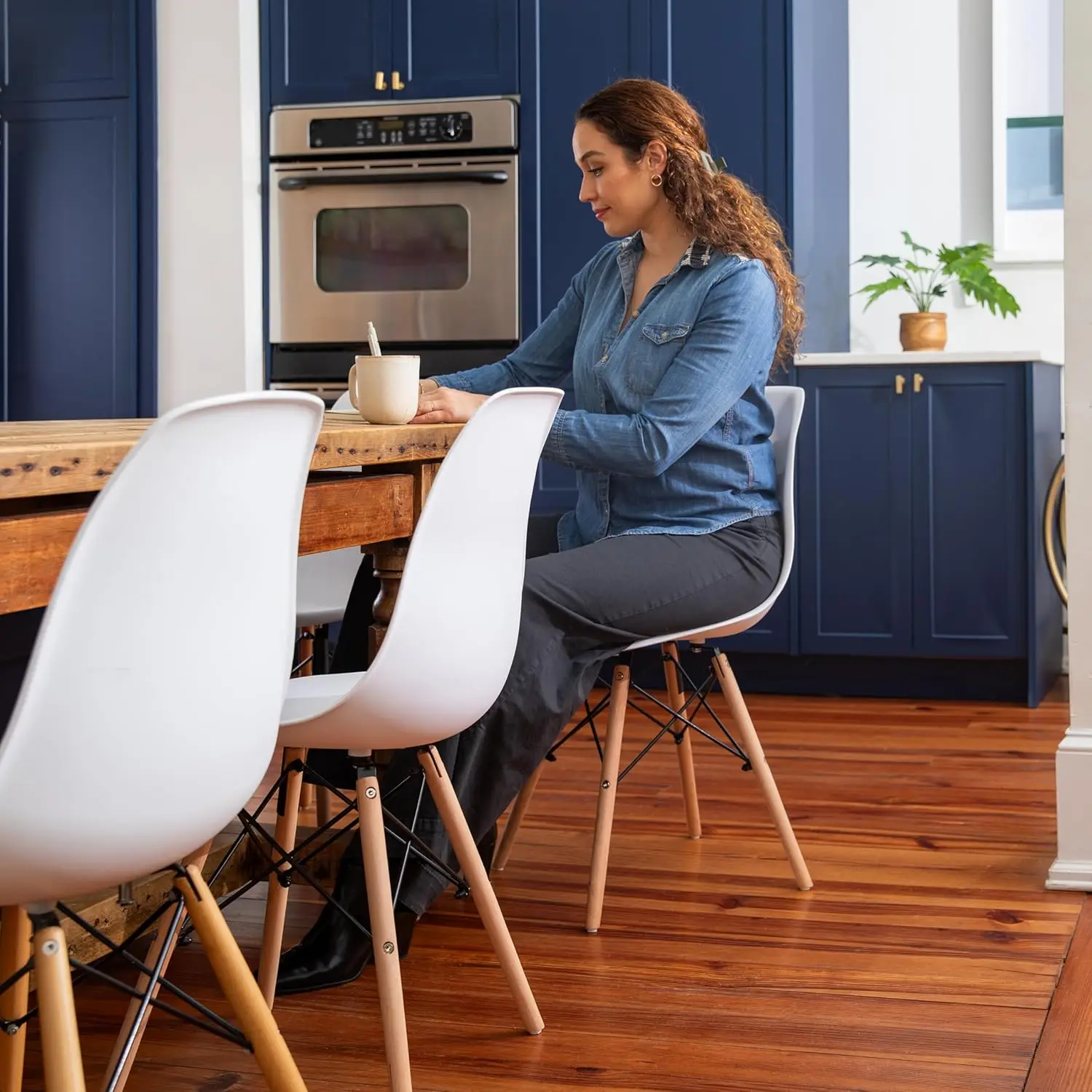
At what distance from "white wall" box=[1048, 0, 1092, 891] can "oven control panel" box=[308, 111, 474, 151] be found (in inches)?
83.3

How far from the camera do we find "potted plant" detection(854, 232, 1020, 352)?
410 cm

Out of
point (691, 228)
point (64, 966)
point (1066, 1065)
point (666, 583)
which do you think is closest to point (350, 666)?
point (666, 583)

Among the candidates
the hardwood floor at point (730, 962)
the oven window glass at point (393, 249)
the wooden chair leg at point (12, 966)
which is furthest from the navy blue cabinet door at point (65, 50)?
the wooden chair leg at point (12, 966)

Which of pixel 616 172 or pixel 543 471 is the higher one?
pixel 616 172

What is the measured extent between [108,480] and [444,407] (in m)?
0.97

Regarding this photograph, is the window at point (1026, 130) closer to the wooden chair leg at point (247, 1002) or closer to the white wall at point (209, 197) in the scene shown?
the white wall at point (209, 197)

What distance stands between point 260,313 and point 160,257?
318 mm

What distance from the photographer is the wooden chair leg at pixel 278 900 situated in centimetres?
174

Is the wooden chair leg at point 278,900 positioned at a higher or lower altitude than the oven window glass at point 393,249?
lower

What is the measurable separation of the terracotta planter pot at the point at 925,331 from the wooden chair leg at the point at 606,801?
215cm

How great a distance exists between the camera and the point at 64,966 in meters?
1.00

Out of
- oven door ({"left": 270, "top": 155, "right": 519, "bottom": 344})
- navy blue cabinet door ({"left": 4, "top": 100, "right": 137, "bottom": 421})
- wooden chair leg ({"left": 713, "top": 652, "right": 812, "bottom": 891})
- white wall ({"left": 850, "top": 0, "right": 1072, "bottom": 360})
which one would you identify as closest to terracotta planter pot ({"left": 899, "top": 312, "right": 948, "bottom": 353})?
white wall ({"left": 850, "top": 0, "right": 1072, "bottom": 360})

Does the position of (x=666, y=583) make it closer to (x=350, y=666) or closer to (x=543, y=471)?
(x=350, y=666)

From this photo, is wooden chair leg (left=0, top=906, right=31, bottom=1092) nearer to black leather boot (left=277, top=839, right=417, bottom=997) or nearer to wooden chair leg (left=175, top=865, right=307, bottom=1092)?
wooden chair leg (left=175, top=865, right=307, bottom=1092)
